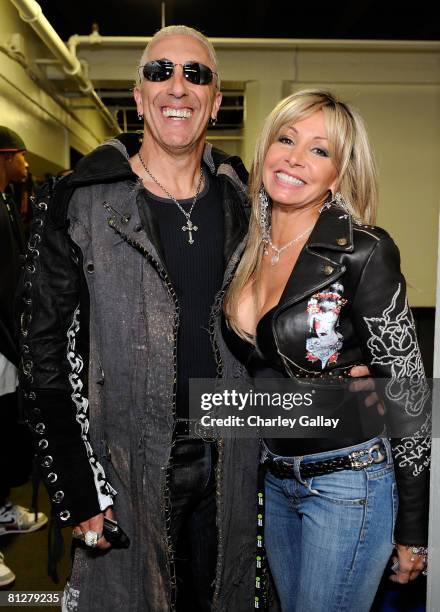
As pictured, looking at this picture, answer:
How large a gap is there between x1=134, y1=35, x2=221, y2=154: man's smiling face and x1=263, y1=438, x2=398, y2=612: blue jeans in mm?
1028

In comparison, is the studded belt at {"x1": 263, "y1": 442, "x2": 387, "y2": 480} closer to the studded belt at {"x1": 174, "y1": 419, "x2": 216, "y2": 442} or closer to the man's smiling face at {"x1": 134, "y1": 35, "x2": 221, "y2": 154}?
the studded belt at {"x1": 174, "y1": 419, "x2": 216, "y2": 442}

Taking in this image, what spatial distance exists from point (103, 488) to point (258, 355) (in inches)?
23.1

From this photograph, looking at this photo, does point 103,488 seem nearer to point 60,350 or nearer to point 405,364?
point 60,350

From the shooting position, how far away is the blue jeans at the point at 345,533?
4.77ft

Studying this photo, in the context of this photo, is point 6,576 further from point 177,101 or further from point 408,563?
point 177,101

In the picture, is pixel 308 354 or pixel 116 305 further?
pixel 116 305

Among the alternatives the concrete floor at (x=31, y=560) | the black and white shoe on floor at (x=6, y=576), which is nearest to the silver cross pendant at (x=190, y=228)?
the concrete floor at (x=31, y=560)

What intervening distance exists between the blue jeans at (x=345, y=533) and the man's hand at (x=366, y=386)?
0.09m

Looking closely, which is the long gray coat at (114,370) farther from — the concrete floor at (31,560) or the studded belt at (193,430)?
the concrete floor at (31,560)

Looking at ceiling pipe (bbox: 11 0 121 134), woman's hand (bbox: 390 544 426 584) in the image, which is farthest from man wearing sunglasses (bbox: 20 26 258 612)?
ceiling pipe (bbox: 11 0 121 134)

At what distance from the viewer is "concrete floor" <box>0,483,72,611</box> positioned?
9.34 feet

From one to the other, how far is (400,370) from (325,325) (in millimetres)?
217

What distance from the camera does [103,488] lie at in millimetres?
1619

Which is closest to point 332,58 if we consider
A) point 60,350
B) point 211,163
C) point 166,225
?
point 211,163
